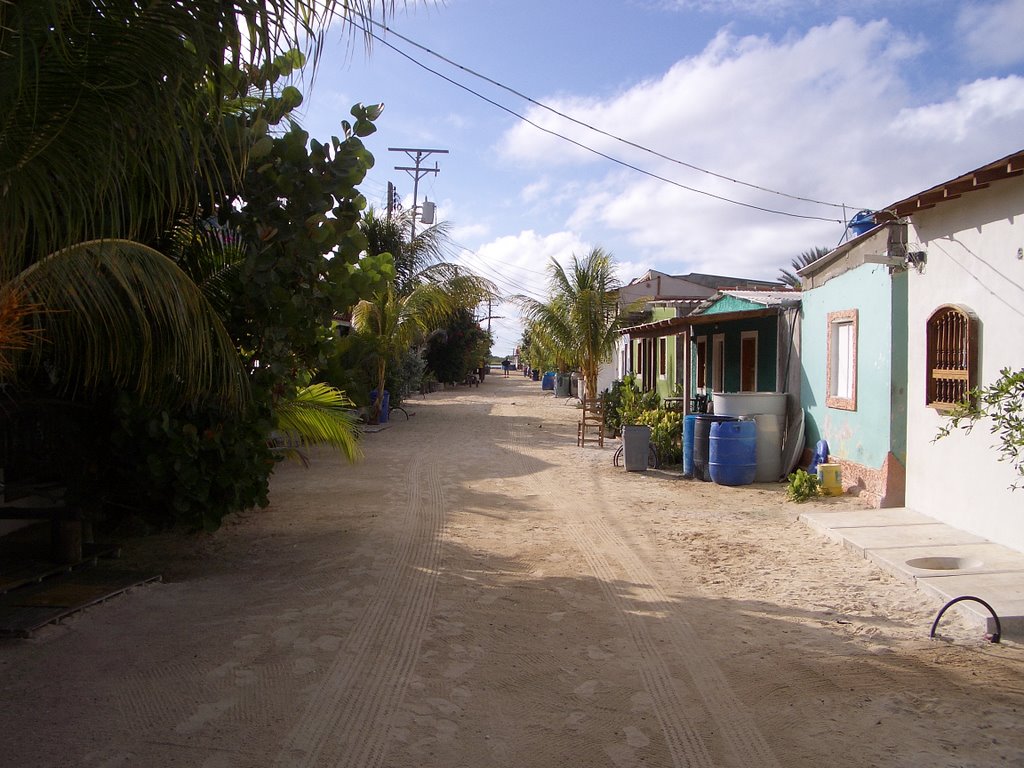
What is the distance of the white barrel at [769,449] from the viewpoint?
39.5 ft

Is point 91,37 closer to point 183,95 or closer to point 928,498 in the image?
point 183,95

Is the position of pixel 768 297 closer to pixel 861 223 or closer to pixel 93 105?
pixel 861 223

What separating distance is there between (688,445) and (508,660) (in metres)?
8.36

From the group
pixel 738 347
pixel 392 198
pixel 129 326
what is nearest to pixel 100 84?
pixel 129 326

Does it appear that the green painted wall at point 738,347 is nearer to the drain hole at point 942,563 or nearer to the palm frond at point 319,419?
the drain hole at point 942,563

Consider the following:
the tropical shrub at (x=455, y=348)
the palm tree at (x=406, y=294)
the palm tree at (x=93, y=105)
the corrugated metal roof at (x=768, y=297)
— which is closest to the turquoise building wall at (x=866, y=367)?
the corrugated metal roof at (x=768, y=297)

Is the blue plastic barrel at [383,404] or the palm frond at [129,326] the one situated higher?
the palm frond at [129,326]

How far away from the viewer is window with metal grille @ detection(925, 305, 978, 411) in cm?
734

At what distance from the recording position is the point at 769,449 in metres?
12.1

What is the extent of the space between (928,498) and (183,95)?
25.9 ft

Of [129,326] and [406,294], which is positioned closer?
[129,326]

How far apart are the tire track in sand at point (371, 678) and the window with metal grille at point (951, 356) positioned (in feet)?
16.9

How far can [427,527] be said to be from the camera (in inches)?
346

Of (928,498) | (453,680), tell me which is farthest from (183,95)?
(928,498)
